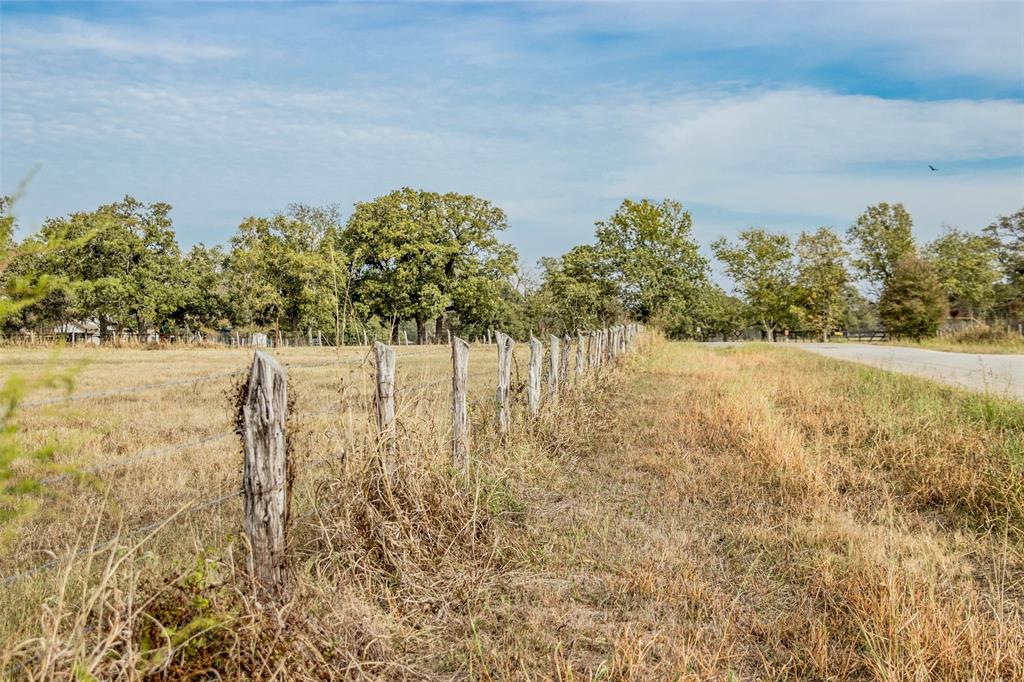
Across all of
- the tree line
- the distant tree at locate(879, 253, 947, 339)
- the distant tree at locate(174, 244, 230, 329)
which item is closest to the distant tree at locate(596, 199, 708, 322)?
the tree line

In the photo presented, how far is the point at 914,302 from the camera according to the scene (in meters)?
43.0

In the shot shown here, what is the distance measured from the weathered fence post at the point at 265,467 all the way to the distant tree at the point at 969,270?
6872 centimetres

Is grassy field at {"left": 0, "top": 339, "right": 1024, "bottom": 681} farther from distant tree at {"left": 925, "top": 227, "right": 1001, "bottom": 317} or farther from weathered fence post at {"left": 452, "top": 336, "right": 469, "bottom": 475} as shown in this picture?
distant tree at {"left": 925, "top": 227, "right": 1001, "bottom": 317}

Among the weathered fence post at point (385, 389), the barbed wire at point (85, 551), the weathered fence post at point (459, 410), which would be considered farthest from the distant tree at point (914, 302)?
the barbed wire at point (85, 551)

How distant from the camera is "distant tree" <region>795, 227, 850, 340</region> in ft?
204

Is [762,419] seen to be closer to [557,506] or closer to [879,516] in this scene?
[879,516]

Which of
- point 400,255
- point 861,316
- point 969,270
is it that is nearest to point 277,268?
point 400,255

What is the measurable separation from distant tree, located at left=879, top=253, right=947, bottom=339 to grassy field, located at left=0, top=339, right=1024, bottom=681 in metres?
41.3

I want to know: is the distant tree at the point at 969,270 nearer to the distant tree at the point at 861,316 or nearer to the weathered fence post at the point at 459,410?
the distant tree at the point at 861,316

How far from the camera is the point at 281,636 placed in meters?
2.86

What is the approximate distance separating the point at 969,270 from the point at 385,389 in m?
71.5

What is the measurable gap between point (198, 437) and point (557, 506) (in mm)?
5111

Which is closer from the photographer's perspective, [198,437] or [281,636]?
[281,636]

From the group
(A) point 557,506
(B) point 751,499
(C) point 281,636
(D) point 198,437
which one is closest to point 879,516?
(B) point 751,499
